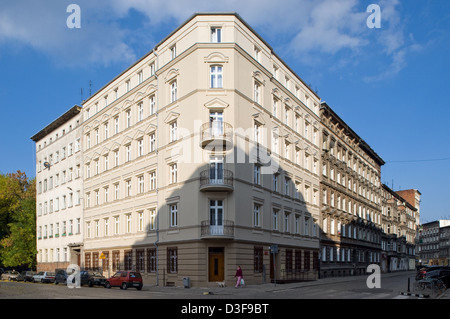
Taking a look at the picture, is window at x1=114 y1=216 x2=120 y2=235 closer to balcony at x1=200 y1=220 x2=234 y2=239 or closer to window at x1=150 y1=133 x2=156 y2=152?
window at x1=150 y1=133 x2=156 y2=152

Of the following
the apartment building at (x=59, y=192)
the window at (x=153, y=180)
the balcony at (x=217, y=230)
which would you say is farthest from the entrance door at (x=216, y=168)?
the apartment building at (x=59, y=192)

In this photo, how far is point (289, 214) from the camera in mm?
43031

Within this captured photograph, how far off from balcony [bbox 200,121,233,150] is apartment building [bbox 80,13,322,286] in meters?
0.08

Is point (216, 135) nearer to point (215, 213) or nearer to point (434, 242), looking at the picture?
point (215, 213)

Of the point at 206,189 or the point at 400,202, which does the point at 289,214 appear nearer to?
the point at 206,189

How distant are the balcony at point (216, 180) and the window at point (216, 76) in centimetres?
639

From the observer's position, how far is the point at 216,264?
32688mm

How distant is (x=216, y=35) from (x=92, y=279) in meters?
21.1

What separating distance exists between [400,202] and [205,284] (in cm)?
7545

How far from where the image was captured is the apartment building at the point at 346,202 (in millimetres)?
52562

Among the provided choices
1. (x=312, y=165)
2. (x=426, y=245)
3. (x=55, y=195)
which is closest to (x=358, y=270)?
(x=312, y=165)

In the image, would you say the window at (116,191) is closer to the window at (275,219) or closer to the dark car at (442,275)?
the window at (275,219)

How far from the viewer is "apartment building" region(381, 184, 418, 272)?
81188 mm

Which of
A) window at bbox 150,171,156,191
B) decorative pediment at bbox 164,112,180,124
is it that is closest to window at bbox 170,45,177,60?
decorative pediment at bbox 164,112,180,124
